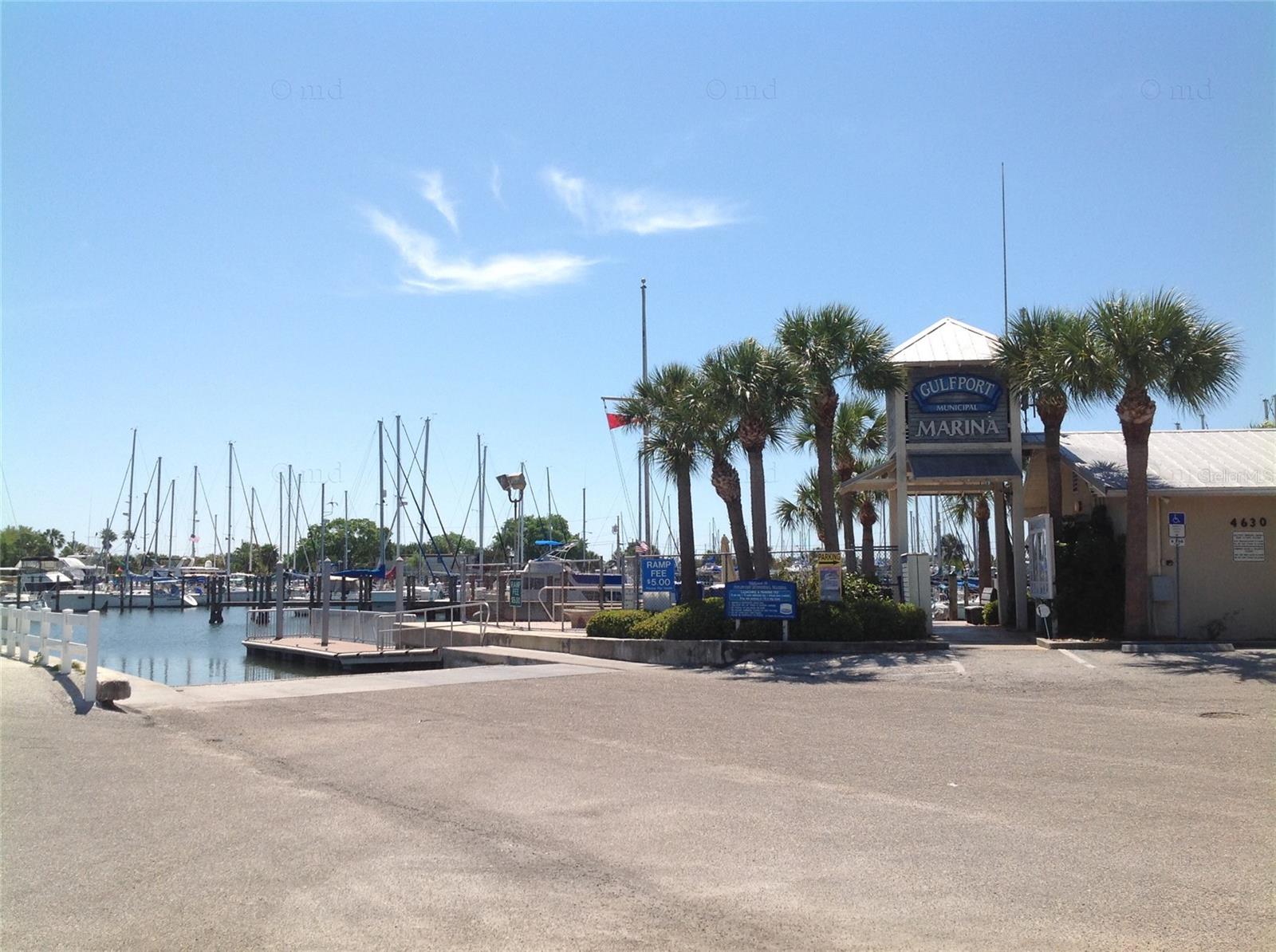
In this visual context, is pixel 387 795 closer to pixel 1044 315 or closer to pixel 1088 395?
pixel 1088 395

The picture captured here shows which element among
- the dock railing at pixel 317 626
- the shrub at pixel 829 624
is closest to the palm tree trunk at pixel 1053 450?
the shrub at pixel 829 624

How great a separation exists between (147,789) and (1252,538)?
2282 centimetres

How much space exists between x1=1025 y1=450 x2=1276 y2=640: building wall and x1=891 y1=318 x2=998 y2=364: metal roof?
15.6 feet

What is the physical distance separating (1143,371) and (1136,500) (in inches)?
103

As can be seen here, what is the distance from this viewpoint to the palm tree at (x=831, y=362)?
82.3 ft

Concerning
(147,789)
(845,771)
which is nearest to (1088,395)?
(845,771)

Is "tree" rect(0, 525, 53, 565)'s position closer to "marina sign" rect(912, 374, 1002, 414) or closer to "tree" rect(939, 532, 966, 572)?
"tree" rect(939, 532, 966, 572)

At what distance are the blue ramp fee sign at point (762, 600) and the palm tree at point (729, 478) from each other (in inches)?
113

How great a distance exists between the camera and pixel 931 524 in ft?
230

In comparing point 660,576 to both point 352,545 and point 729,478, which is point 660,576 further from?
point 352,545

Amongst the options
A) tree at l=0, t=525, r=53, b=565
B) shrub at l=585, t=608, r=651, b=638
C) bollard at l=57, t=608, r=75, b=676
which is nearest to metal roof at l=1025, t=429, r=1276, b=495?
shrub at l=585, t=608, r=651, b=638

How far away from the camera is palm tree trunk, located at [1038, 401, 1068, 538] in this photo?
24556mm

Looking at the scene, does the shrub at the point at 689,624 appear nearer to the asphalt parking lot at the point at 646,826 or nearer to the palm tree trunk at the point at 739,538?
the palm tree trunk at the point at 739,538

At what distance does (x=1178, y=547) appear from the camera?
73.0 ft
